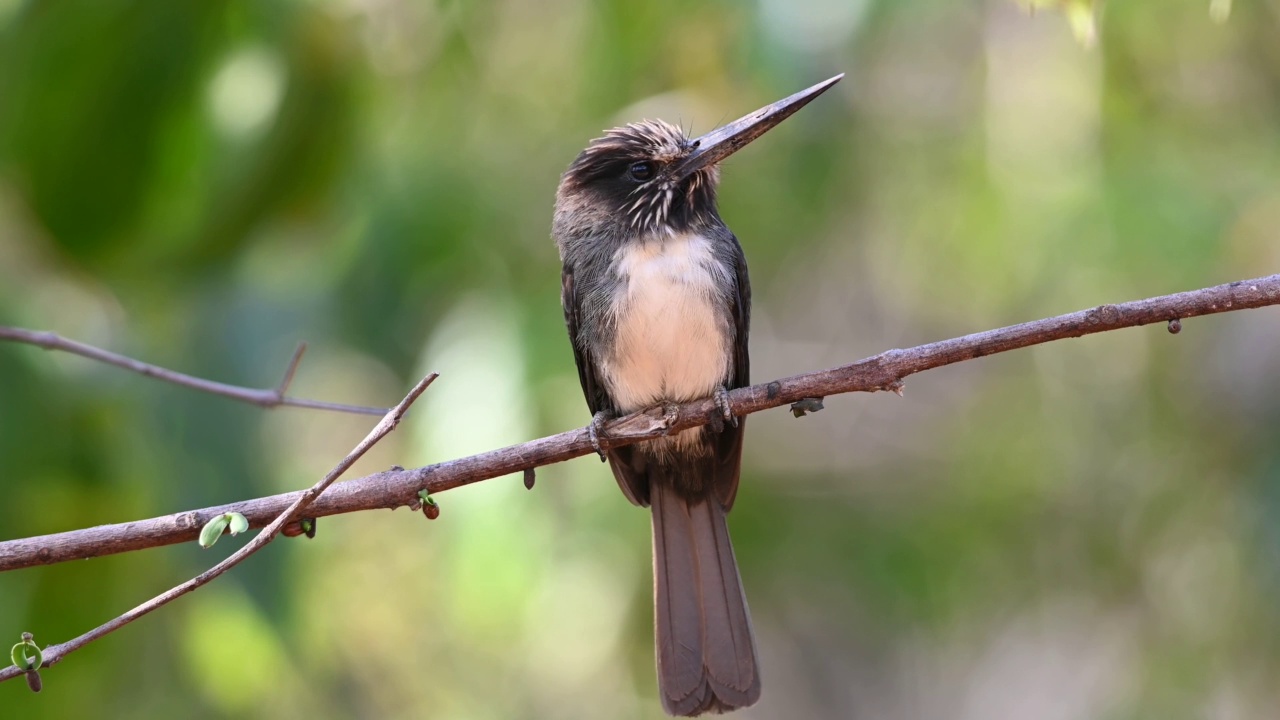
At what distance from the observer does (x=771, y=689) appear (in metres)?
6.71

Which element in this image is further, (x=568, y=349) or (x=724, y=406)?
(x=568, y=349)

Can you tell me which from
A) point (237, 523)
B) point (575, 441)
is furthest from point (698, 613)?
point (237, 523)

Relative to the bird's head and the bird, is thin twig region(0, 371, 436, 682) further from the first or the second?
the bird's head

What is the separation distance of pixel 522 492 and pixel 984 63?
7.58 feet

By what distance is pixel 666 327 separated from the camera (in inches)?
125

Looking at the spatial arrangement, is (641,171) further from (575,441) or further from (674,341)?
(575,441)

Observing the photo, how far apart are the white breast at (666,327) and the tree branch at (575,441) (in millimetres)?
652

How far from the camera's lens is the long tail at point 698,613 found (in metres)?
3.23

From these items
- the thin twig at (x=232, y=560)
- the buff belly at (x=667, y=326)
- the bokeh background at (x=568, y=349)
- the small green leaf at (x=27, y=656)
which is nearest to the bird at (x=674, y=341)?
the buff belly at (x=667, y=326)

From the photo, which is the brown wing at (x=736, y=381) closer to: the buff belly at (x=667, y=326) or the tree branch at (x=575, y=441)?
the buff belly at (x=667, y=326)

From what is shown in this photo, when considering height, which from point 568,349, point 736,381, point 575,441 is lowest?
point 575,441

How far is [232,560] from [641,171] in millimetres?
1808

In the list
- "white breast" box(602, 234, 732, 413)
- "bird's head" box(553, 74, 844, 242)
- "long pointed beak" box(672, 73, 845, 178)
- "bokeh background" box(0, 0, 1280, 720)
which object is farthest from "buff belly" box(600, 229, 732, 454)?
"bokeh background" box(0, 0, 1280, 720)

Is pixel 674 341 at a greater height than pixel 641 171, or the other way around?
pixel 641 171
